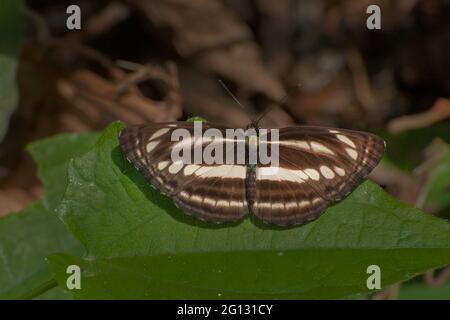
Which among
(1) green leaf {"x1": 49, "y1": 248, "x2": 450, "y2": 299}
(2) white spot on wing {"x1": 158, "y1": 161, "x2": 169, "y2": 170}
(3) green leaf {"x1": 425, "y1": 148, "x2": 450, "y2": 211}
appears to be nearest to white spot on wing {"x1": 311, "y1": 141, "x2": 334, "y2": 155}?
Answer: (1) green leaf {"x1": 49, "y1": 248, "x2": 450, "y2": 299}

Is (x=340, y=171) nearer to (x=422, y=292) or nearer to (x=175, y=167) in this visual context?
(x=175, y=167)

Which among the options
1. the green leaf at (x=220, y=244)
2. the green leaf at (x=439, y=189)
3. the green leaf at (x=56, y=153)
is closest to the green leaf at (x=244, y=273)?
the green leaf at (x=220, y=244)

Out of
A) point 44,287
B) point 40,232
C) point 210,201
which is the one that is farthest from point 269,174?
point 40,232

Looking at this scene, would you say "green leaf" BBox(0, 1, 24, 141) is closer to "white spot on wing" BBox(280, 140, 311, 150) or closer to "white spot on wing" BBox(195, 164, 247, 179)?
"white spot on wing" BBox(195, 164, 247, 179)

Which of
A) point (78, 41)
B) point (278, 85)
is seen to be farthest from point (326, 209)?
point (78, 41)

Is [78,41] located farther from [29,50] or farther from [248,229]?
[248,229]
